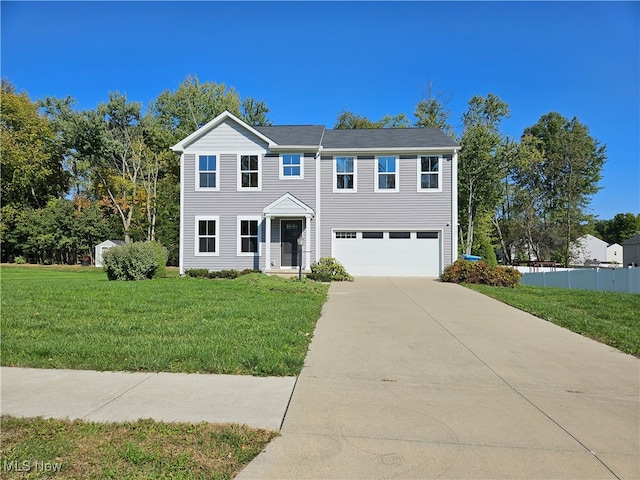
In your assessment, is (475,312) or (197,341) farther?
(475,312)

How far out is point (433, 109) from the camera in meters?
32.0

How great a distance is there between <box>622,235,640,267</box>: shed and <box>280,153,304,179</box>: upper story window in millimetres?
38290

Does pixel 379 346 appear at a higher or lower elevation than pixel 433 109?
lower

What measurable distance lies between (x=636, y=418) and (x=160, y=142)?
37942 millimetres

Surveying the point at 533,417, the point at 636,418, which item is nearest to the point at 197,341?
the point at 533,417

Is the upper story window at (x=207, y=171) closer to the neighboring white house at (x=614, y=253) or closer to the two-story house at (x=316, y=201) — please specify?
the two-story house at (x=316, y=201)

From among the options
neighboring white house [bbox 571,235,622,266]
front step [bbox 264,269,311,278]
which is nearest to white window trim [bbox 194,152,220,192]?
front step [bbox 264,269,311,278]

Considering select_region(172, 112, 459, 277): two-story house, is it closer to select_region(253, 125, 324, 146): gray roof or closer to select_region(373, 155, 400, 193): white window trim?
select_region(373, 155, 400, 193): white window trim

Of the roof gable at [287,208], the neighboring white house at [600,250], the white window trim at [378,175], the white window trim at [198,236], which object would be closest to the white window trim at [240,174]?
the roof gable at [287,208]

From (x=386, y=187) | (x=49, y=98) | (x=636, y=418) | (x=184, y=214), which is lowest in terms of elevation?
(x=636, y=418)

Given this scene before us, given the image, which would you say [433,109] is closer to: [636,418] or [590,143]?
[590,143]

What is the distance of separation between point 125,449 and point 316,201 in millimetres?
16503

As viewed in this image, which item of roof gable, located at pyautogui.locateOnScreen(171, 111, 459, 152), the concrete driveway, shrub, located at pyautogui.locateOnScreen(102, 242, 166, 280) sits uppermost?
roof gable, located at pyautogui.locateOnScreen(171, 111, 459, 152)

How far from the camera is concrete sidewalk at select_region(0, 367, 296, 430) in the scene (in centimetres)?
364
